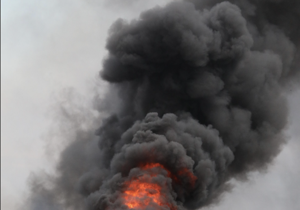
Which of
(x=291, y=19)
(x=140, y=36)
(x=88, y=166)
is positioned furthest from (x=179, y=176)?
(x=291, y=19)

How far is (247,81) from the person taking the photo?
68000 mm

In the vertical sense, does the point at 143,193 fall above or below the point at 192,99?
below

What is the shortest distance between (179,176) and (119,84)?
2119cm

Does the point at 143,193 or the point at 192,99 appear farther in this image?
the point at 192,99

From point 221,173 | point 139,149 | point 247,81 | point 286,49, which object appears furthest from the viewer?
point 286,49

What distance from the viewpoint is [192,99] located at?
63750mm

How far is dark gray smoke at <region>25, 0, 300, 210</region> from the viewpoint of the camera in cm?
5366

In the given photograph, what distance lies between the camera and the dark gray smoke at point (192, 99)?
53656mm

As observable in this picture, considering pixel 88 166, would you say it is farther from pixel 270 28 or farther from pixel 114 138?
pixel 270 28

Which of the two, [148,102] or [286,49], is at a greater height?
[286,49]

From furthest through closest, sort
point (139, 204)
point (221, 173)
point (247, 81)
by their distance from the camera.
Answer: point (247, 81) → point (221, 173) → point (139, 204)

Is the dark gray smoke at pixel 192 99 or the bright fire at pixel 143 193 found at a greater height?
the dark gray smoke at pixel 192 99

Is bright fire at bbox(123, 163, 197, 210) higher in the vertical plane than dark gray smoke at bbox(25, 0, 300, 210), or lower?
lower

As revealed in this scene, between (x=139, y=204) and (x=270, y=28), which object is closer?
(x=139, y=204)
